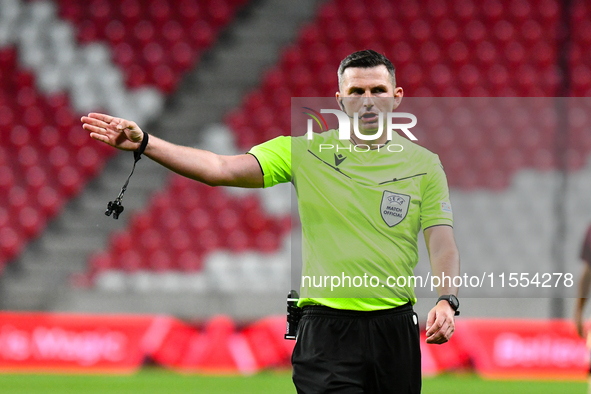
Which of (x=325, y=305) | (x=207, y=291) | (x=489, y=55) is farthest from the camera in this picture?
(x=489, y=55)

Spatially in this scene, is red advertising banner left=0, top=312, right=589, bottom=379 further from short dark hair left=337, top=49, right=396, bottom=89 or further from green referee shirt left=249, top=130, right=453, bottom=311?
short dark hair left=337, top=49, right=396, bottom=89

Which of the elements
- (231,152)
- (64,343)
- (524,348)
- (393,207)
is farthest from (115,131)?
(231,152)

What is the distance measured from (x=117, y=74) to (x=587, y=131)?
6066mm

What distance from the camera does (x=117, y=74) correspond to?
9.94 metres

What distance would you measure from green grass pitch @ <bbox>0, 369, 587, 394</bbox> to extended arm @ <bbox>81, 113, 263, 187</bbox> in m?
4.21

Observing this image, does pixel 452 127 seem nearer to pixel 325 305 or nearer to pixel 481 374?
pixel 481 374

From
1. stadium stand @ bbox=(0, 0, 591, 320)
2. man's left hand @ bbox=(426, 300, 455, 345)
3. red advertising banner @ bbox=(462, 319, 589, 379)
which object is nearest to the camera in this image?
man's left hand @ bbox=(426, 300, 455, 345)

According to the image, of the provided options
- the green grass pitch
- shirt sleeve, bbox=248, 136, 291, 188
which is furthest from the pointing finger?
the green grass pitch

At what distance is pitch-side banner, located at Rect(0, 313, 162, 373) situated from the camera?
7551 mm

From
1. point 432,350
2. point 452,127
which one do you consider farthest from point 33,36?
point 432,350

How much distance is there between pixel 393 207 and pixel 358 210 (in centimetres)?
12

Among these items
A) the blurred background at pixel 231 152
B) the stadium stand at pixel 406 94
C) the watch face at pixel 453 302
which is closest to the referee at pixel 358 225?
the watch face at pixel 453 302

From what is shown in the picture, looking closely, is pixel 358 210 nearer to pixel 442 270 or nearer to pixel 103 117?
pixel 442 270

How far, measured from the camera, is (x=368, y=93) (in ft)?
8.29
